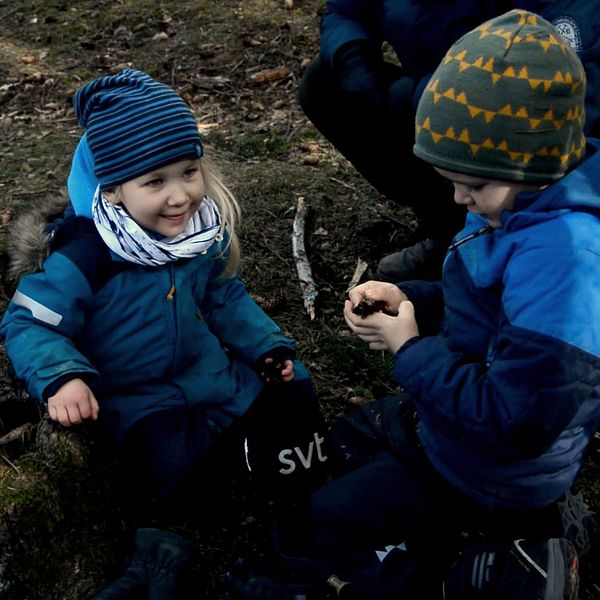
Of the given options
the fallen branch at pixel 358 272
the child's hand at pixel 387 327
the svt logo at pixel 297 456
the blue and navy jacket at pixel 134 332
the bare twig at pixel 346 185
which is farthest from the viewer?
the bare twig at pixel 346 185

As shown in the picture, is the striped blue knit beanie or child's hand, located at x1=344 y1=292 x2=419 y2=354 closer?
child's hand, located at x1=344 y1=292 x2=419 y2=354

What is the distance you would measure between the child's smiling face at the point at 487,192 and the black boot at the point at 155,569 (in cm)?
149

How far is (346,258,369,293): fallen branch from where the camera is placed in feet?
13.5

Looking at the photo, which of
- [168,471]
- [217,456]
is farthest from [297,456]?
[168,471]

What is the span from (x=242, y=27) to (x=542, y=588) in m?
6.13

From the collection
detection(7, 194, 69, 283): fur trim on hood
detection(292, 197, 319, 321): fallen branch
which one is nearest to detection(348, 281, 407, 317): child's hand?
detection(7, 194, 69, 283): fur trim on hood

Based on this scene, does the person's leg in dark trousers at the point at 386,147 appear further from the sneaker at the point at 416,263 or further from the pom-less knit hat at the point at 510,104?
the pom-less knit hat at the point at 510,104

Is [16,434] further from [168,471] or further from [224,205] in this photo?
[224,205]

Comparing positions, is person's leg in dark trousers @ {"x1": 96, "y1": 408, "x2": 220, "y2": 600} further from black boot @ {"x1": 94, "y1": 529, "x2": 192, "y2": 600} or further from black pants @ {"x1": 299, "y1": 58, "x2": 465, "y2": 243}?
black pants @ {"x1": 299, "y1": 58, "x2": 465, "y2": 243}

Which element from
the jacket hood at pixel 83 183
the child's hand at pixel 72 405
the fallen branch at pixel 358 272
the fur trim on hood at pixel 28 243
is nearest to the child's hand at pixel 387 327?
the child's hand at pixel 72 405

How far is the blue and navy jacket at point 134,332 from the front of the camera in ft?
8.76

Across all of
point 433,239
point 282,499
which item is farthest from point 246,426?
point 433,239

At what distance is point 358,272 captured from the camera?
13.6 ft

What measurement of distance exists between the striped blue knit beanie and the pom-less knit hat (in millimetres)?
953
